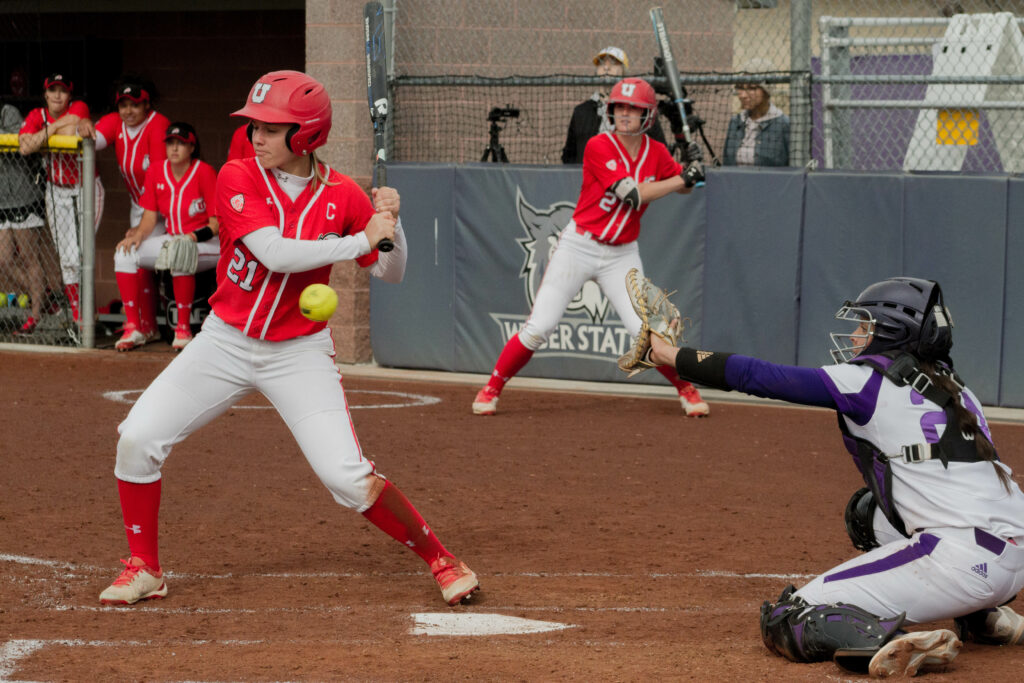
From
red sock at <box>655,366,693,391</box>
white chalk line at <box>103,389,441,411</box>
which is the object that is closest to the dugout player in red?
white chalk line at <box>103,389,441,411</box>

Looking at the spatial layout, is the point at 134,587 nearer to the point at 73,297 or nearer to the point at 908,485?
the point at 908,485

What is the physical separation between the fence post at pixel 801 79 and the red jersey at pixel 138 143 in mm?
5104

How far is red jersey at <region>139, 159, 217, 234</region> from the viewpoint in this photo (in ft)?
36.8

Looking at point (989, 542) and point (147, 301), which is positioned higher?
point (989, 542)

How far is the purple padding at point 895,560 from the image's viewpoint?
13.7 ft

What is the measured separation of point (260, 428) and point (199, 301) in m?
3.63

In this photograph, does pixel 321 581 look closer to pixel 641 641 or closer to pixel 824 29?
pixel 641 641

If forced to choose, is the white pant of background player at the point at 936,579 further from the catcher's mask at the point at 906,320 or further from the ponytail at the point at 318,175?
the ponytail at the point at 318,175

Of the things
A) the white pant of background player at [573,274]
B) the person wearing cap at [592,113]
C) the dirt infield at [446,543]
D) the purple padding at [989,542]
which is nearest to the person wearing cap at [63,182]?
the dirt infield at [446,543]

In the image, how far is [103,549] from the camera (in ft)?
18.2

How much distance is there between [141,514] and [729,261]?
5772 millimetres

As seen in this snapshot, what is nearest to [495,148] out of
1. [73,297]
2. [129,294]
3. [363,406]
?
[363,406]

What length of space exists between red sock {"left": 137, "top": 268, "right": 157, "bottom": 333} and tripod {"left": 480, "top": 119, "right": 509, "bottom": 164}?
3013 mm

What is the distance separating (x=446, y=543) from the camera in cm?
574
